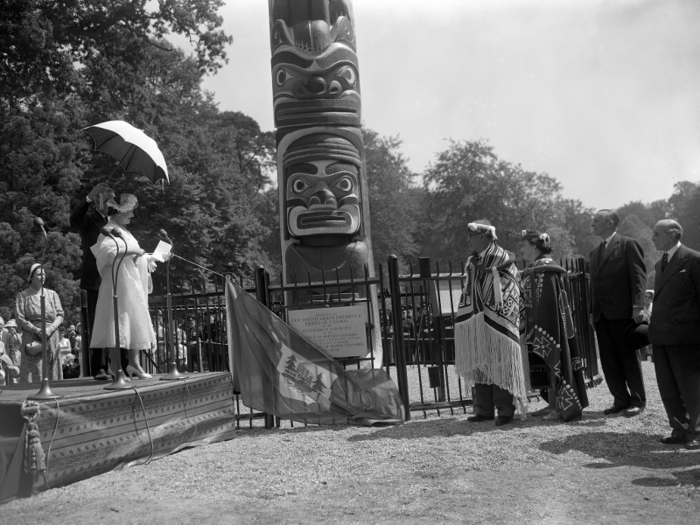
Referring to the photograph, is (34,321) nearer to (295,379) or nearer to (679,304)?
(295,379)

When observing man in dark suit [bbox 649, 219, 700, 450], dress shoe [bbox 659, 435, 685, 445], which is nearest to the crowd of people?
man in dark suit [bbox 649, 219, 700, 450]

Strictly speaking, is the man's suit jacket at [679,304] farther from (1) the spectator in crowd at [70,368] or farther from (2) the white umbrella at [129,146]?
(1) the spectator in crowd at [70,368]

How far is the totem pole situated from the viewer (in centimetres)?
1058

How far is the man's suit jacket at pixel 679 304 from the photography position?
5945 mm

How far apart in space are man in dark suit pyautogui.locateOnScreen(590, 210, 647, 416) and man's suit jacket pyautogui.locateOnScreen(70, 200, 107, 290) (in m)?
5.17

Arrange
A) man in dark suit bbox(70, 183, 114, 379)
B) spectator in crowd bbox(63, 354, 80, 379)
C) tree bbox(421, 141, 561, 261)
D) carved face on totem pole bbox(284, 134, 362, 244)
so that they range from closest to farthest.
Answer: man in dark suit bbox(70, 183, 114, 379) < carved face on totem pole bbox(284, 134, 362, 244) < spectator in crowd bbox(63, 354, 80, 379) < tree bbox(421, 141, 561, 261)

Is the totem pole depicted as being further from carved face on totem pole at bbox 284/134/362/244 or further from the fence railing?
the fence railing

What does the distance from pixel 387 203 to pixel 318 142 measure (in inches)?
1309

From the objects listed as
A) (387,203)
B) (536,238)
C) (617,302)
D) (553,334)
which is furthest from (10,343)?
(387,203)

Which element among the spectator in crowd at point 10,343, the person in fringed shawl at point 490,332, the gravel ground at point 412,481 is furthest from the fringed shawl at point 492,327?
the spectator in crowd at point 10,343

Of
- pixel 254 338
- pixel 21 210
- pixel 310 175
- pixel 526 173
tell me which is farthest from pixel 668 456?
pixel 526 173

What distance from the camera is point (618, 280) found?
7.38 m

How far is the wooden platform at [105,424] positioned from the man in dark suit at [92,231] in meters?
0.41

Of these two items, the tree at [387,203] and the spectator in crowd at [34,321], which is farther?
the tree at [387,203]
